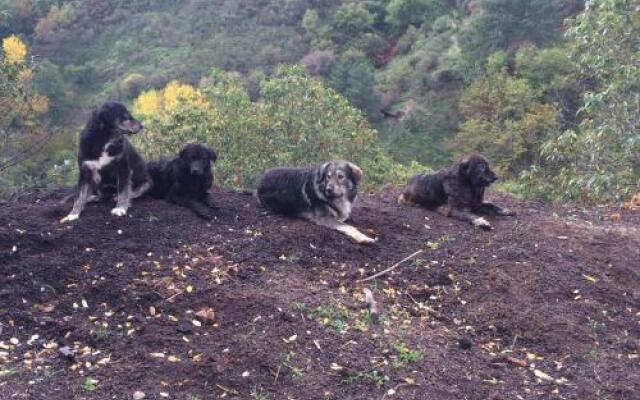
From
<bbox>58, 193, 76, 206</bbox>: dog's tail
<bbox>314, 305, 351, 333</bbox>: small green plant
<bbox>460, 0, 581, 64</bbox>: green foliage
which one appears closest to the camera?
<bbox>314, 305, 351, 333</bbox>: small green plant

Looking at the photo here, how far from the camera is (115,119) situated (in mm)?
7684

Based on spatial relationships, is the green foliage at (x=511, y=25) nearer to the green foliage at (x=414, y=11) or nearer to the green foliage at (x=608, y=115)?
the green foliage at (x=414, y=11)

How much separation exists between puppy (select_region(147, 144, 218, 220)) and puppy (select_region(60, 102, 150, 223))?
2.08ft

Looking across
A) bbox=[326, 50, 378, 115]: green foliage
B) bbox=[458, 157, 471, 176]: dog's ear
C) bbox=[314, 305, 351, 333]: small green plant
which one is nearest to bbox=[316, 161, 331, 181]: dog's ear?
bbox=[458, 157, 471, 176]: dog's ear

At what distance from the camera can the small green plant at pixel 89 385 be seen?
4.80 m

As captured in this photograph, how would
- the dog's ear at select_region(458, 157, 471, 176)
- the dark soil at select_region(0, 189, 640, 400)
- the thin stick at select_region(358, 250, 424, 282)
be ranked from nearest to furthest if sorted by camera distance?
1. the dark soil at select_region(0, 189, 640, 400)
2. the thin stick at select_region(358, 250, 424, 282)
3. the dog's ear at select_region(458, 157, 471, 176)

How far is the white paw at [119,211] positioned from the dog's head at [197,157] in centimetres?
98

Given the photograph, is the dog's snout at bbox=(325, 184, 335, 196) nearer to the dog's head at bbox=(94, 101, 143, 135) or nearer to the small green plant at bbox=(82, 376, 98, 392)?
the dog's head at bbox=(94, 101, 143, 135)

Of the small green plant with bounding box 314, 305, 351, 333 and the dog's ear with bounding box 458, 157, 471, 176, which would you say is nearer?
the small green plant with bounding box 314, 305, 351, 333

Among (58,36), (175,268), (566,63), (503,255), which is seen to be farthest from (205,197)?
(58,36)

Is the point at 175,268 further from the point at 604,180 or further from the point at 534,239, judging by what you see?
the point at 604,180

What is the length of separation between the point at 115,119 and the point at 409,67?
45.4m

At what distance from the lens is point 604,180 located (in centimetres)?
1122

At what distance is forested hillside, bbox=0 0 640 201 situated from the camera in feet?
41.5
